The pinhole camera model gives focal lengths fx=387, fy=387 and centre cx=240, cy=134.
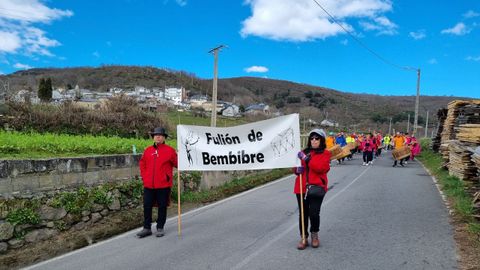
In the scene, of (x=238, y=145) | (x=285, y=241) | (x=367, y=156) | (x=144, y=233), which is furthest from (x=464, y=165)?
(x=144, y=233)

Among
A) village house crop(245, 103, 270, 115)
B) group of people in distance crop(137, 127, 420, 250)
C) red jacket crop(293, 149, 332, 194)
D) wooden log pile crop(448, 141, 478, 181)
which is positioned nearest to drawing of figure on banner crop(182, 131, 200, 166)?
group of people in distance crop(137, 127, 420, 250)

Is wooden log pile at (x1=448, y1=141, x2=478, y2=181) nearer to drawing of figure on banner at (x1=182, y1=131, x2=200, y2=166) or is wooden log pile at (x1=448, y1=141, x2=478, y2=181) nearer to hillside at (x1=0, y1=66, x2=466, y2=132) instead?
drawing of figure on banner at (x1=182, y1=131, x2=200, y2=166)

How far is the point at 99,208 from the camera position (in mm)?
7949

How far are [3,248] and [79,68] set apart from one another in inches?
4515

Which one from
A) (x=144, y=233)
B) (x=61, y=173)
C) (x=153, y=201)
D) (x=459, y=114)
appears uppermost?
(x=459, y=114)

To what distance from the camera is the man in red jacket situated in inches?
272

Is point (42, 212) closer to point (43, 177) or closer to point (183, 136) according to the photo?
point (43, 177)

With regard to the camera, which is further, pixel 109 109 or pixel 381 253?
pixel 109 109

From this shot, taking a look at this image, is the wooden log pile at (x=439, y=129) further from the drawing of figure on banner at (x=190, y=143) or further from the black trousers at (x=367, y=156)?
the drawing of figure on banner at (x=190, y=143)

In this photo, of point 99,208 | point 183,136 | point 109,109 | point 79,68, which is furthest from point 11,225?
point 79,68

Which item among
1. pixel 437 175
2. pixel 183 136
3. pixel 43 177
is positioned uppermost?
pixel 183 136

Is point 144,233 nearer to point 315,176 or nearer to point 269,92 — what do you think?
point 315,176

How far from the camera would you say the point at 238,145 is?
7.59 meters

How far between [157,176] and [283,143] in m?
2.35
